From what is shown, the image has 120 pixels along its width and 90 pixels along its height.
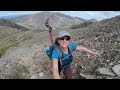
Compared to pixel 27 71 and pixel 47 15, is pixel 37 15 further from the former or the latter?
pixel 27 71

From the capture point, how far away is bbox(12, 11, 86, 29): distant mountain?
7698 mm

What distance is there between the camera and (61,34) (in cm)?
566

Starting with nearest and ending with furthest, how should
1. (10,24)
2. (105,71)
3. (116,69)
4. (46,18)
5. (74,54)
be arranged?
(46,18) → (116,69) → (105,71) → (10,24) → (74,54)

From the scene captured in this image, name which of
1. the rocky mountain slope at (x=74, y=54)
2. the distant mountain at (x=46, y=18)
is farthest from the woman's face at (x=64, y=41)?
the rocky mountain slope at (x=74, y=54)

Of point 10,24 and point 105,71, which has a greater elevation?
point 10,24

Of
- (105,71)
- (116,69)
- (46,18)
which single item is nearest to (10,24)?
(46,18)

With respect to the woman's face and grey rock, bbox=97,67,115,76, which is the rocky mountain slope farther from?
the woman's face

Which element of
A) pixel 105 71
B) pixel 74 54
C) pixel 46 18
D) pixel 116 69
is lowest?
pixel 74 54

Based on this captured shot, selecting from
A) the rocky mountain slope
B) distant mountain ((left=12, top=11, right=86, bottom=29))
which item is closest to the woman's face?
distant mountain ((left=12, top=11, right=86, bottom=29))

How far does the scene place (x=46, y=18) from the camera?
760 centimetres

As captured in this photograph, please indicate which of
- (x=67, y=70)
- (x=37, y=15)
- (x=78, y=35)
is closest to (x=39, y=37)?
(x=78, y=35)

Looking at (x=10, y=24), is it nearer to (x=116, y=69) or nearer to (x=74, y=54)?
(x=74, y=54)

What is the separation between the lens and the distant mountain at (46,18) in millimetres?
7698

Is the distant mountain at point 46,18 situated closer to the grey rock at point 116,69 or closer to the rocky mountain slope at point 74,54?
the rocky mountain slope at point 74,54
